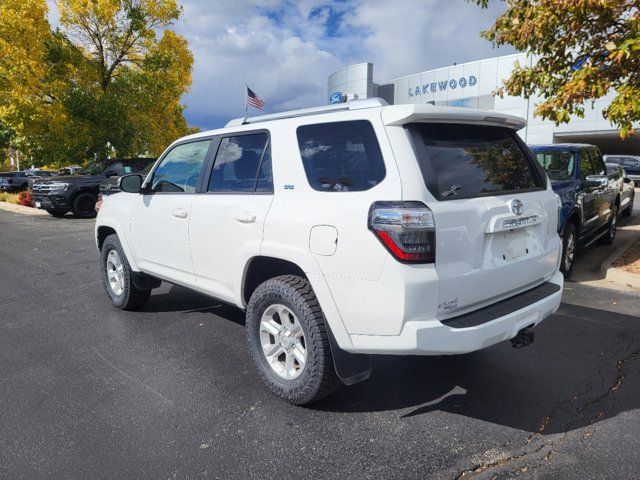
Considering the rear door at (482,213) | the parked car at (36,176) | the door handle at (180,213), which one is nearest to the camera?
the rear door at (482,213)

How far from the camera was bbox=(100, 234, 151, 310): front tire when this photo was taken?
16.3ft

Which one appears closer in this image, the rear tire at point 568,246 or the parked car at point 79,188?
Result: the rear tire at point 568,246

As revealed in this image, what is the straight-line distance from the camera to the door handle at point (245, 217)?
325 cm

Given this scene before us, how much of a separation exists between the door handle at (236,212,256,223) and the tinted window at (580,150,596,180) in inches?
209

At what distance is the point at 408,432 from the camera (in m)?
2.84

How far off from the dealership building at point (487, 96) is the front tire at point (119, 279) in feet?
91.1

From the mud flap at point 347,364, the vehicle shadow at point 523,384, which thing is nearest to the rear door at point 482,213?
the mud flap at point 347,364

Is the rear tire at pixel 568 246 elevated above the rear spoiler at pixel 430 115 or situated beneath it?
situated beneath

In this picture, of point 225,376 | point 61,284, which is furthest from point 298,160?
point 61,284

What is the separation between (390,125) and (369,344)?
1225 millimetres

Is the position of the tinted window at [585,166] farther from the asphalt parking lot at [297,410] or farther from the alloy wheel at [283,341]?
the alloy wheel at [283,341]

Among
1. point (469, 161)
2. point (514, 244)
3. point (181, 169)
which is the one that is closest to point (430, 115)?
point (469, 161)

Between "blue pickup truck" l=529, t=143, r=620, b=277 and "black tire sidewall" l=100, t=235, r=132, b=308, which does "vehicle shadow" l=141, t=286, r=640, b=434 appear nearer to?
"blue pickup truck" l=529, t=143, r=620, b=277

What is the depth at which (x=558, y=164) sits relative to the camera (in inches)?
267
